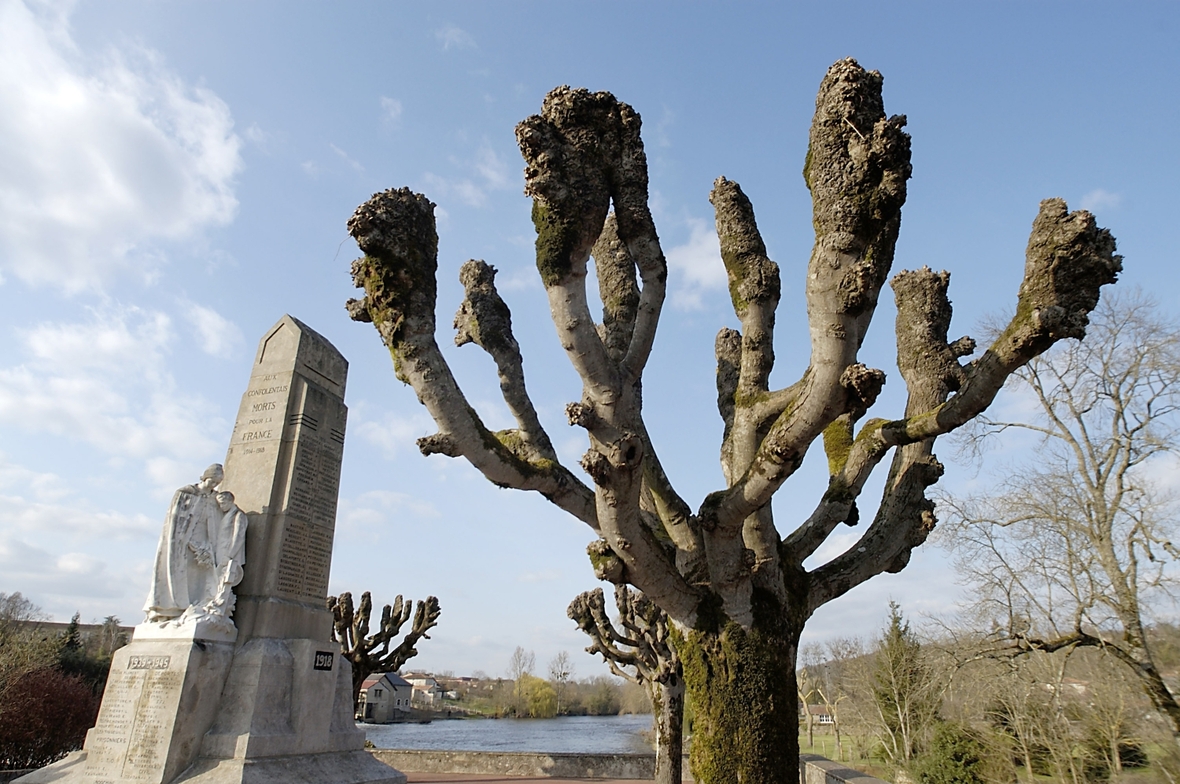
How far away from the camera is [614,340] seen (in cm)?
787

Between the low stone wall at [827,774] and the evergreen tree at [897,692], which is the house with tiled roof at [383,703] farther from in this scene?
the low stone wall at [827,774]

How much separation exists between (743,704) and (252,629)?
498cm

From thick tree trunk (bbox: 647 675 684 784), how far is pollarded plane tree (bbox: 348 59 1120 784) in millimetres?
7188

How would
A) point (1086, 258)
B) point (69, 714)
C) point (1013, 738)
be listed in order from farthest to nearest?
point (69, 714) → point (1013, 738) → point (1086, 258)

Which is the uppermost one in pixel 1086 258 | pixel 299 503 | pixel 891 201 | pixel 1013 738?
pixel 891 201

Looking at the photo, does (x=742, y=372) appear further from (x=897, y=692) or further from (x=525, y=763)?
(x=897, y=692)

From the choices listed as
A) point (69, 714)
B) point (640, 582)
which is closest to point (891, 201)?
point (640, 582)

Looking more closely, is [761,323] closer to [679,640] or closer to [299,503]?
[679,640]

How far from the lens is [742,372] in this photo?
25.3 feet

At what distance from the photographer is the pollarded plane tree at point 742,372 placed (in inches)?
218

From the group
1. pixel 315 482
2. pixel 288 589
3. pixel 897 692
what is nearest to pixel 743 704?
pixel 288 589

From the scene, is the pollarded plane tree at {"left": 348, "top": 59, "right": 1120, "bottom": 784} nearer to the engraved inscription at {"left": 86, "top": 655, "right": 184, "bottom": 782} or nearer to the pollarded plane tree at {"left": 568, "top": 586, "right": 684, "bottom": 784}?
the engraved inscription at {"left": 86, "top": 655, "right": 184, "bottom": 782}

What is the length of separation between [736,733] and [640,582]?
164cm

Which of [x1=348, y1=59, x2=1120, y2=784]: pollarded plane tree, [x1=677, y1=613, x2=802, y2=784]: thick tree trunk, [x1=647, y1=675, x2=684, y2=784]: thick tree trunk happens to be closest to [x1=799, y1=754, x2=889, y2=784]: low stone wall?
[x1=647, y1=675, x2=684, y2=784]: thick tree trunk
